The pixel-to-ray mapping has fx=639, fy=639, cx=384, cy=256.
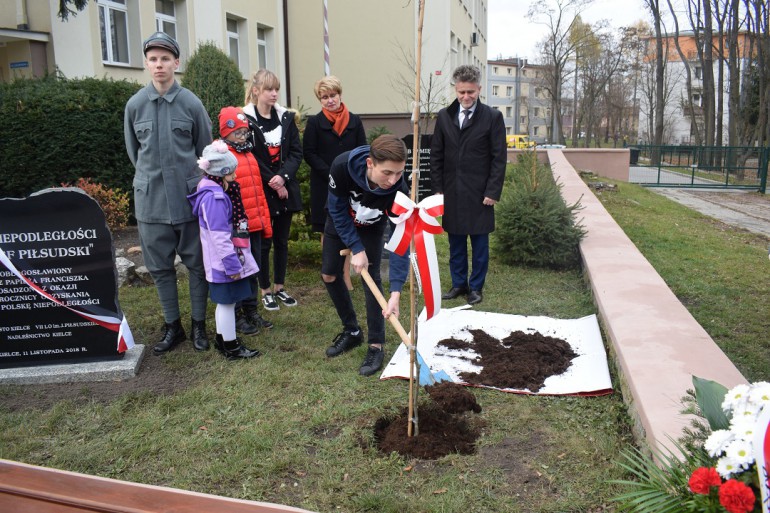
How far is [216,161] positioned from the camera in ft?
13.3

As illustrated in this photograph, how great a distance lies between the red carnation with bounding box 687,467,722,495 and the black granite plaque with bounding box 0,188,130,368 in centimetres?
341

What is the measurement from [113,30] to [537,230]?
9.50m

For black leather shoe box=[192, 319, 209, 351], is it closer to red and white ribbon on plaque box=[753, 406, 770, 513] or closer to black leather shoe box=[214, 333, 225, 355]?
black leather shoe box=[214, 333, 225, 355]

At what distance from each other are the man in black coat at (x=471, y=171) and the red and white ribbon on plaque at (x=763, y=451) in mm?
3881

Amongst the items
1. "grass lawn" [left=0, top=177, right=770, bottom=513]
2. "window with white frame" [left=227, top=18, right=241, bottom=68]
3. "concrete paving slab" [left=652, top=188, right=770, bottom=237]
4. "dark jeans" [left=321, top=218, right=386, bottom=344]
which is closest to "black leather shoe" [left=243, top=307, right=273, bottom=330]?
"grass lawn" [left=0, top=177, right=770, bottom=513]

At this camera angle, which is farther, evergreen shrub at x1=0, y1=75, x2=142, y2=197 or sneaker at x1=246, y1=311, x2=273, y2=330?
evergreen shrub at x1=0, y1=75, x2=142, y2=197

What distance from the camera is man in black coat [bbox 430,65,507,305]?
5.49 meters

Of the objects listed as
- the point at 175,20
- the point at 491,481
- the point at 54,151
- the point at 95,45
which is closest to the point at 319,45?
the point at 175,20

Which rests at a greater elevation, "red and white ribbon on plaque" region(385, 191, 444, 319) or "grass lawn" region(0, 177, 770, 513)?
"red and white ribbon on plaque" region(385, 191, 444, 319)

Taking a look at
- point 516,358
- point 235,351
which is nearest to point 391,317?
point 516,358

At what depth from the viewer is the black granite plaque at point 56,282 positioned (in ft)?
12.9

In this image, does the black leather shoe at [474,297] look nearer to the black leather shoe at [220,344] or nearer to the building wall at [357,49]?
the black leather shoe at [220,344]

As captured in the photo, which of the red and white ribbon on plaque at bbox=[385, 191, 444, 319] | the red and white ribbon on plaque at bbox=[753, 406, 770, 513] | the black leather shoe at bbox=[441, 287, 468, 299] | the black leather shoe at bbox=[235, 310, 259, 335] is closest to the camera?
the red and white ribbon on plaque at bbox=[753, 406, 770, 513]

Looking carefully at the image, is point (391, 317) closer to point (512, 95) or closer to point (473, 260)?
point (473, 260)
